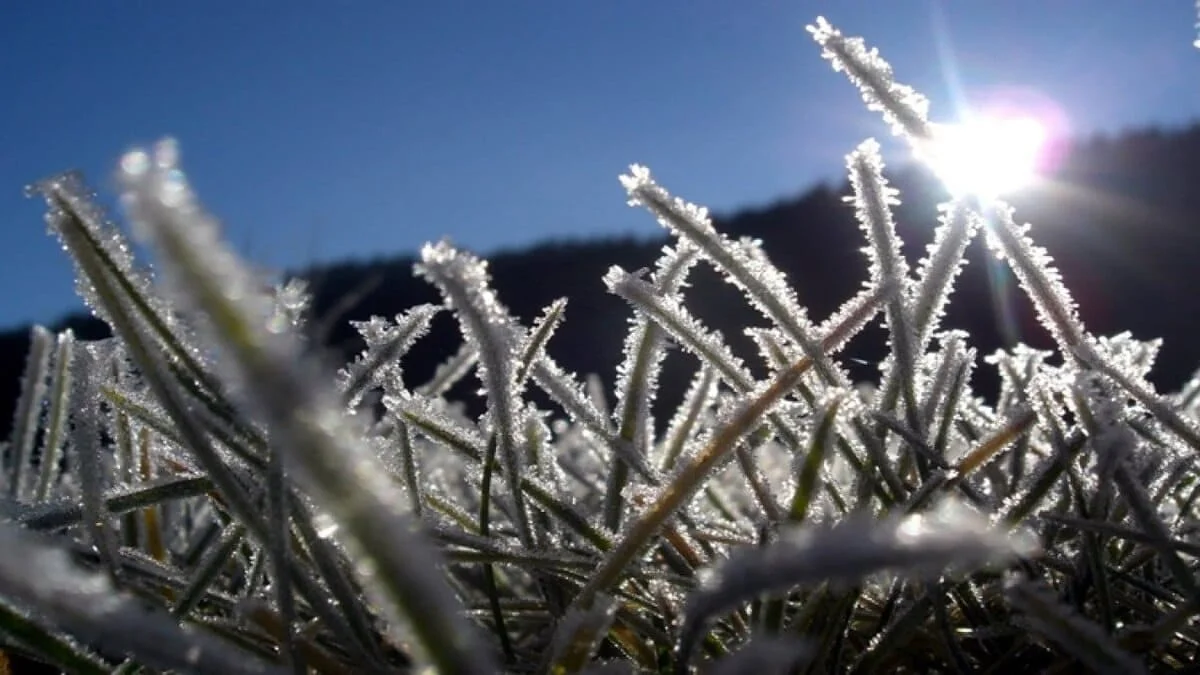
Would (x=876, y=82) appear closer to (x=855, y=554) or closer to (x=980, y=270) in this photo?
(x=855, y=554)

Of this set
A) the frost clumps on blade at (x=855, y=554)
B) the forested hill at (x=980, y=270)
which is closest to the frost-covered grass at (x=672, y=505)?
the frost clumps on blade at (x=855, y=554)

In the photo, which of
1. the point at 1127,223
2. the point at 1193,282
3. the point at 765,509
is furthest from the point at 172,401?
the point at 1127,223

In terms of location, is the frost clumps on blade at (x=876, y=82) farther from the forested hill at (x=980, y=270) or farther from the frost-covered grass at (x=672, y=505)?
the forested hill at (x=980, y=270)

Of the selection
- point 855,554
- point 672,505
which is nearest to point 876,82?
point 672,505

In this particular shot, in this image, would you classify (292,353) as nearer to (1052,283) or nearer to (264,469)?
(264,469)

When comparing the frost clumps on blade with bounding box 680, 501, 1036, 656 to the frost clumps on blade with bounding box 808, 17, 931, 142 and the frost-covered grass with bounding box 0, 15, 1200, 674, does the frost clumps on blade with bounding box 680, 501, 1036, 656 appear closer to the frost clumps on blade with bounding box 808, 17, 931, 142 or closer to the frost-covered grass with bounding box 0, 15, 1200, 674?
the frost-covered grass with bounding box 0, 15, 1200, 674

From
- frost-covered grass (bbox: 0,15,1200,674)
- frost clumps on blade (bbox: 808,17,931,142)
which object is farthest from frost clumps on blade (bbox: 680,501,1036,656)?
frost clumps on blade (bbox: 808,17,931,142)
